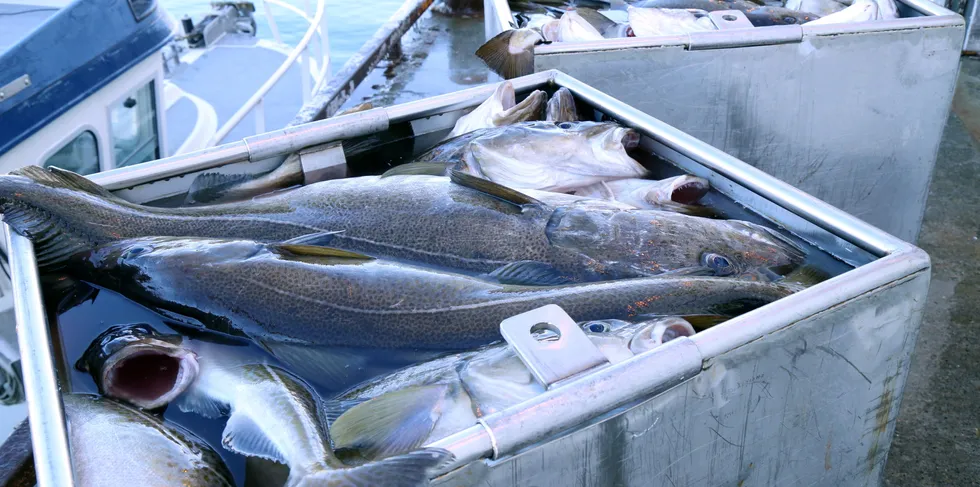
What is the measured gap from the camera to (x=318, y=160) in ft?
8.55

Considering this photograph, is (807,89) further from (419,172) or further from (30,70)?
(30,70)

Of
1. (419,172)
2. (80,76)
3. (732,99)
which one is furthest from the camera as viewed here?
(80,76)

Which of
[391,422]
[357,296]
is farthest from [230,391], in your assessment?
[391,422]

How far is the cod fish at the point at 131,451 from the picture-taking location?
1.51 meters

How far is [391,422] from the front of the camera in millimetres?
1396

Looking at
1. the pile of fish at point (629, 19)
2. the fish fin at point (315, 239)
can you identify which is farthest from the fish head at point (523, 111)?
the fish fin at point (315, 239)

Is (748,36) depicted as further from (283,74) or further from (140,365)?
(283,74)

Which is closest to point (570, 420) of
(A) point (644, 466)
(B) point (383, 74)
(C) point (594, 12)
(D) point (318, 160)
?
(A) point (644, 466)

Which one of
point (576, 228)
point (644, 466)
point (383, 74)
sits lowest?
point (383, 74)

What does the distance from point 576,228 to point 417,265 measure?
0.47 m

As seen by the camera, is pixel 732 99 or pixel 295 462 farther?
pixel 732 99

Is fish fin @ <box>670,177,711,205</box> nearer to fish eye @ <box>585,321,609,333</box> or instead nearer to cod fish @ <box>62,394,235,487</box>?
fish eye @ <box>585,321,609,333</box>

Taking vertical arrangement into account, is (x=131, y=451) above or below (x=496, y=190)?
below

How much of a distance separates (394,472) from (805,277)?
125cm
